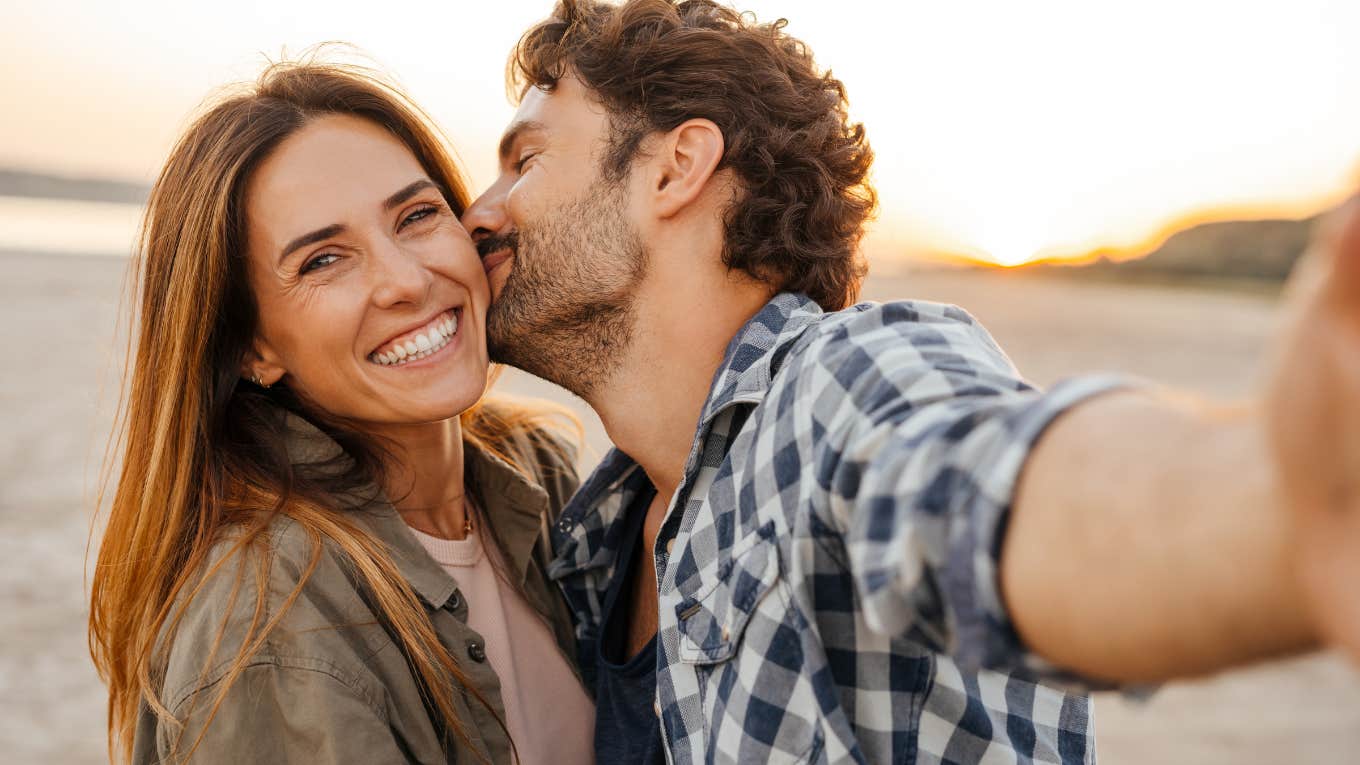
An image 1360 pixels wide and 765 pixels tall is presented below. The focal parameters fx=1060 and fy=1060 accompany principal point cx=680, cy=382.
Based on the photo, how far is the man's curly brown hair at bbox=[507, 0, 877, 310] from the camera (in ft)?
8.38

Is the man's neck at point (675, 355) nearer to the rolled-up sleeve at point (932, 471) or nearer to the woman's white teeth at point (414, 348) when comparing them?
the woman's white teeth at point (414, 348)

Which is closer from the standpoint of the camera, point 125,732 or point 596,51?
A: point 125,732

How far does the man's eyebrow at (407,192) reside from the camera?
251 cm

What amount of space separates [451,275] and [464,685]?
38.4 inches

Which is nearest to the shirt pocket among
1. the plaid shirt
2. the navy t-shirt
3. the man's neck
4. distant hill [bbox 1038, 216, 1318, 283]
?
the plaid shirt

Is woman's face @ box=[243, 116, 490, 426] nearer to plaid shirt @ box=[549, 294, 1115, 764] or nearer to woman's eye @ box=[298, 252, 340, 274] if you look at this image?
woman's eye @ box=[298, 252, 340, 274]

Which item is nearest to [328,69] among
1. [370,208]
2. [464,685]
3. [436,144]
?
[436,144]

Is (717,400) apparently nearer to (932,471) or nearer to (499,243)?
(932,471)

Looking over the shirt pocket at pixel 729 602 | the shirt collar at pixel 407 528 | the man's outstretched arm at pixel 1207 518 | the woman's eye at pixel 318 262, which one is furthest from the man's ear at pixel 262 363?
→ the man's outstretched arm at pixel 1207 518

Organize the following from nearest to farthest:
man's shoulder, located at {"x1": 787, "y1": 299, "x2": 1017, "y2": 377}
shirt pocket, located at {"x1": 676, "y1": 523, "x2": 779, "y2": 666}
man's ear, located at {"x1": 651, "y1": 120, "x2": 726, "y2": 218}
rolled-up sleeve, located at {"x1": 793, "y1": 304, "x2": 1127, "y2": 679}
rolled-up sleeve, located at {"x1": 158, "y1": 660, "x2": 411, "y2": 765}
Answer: rolled-up sleeve, located at {"x1": 793, "y1": 304, "x2": 1127, "y2": 679} < man's shoulder, located at {"x1": 787, "y1": 299, "x2": 1017, "y2": 377} < shirt pocket, located at {"x1": 676, "y1": 523, "x2": 779, "y2": 666} < rolled-up sleeve, located at {"x1": 158, "y1": 660, "x2": 411, "y2": 765} < man's ear, located at {"x1": 651, "y1": 120, "x2": 726, "y2": 218}

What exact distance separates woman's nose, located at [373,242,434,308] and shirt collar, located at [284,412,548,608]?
1.21ft

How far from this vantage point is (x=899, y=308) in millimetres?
1682

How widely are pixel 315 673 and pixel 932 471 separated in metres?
1.29

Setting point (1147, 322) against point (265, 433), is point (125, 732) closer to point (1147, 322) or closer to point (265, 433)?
point (265, 433)
